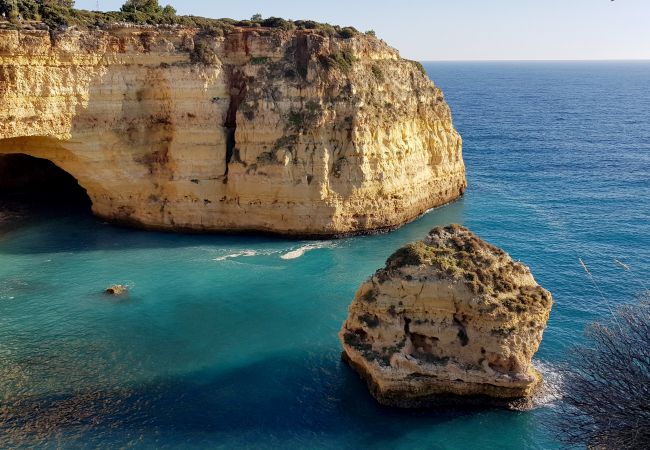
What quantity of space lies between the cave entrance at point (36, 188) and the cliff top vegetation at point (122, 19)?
15.1 meters

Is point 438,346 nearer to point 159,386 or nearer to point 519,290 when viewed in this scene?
point 519,290

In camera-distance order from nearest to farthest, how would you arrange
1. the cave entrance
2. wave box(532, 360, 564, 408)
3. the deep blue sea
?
the deep blue sea, wave box(532, 360, 564, 408), the cave entrance

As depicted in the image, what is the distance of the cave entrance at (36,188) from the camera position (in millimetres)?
50156

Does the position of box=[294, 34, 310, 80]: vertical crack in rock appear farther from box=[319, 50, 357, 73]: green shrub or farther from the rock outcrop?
the rock outcrop

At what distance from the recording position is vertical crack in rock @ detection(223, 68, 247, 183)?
4394 cm

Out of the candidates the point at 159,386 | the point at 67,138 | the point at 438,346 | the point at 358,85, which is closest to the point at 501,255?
the point at 438,346

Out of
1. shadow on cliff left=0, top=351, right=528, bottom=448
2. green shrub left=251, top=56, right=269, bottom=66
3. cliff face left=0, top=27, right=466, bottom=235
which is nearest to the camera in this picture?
shadow on cliff left=0, top=351, right=528, bottom=448

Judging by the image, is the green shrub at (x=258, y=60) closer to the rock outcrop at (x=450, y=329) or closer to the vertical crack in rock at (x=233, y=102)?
the vertical crack in rock at (x=233, y=102)

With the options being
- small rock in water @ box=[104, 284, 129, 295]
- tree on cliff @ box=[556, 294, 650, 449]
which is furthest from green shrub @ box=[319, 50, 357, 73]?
tree on cliff @ box=[556, 294, 650, 449]

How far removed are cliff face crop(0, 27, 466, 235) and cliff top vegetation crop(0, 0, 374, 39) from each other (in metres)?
2.34

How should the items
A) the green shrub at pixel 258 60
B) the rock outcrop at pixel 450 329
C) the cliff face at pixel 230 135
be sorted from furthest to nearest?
the green shrub at pixel 258 60 → the cliff face at pixel 230 135 → the rock outcrop at pixel 450 329

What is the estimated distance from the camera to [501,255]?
2428 cm

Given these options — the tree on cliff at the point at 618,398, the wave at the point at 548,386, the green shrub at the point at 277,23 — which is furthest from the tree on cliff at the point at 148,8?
the tree on cliff at the point at 618,398

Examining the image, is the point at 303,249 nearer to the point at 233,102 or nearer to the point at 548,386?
the point at 233,102
